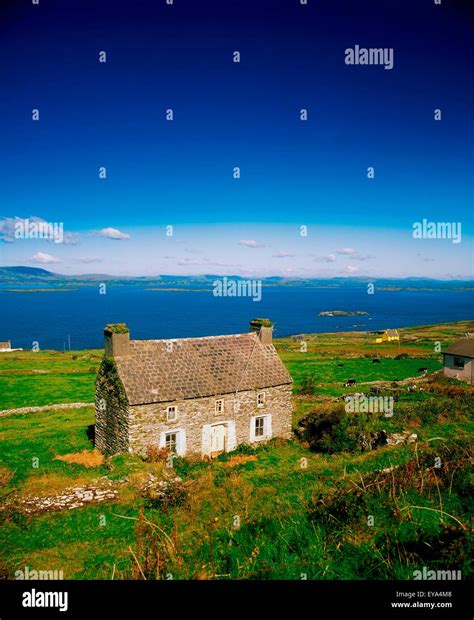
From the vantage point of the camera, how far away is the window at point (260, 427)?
27.5 meters

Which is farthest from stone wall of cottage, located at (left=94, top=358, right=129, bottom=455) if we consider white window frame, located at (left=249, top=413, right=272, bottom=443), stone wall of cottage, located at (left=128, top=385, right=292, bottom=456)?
white window frame, located at (left=249, top=413, right=272, bottom=443)

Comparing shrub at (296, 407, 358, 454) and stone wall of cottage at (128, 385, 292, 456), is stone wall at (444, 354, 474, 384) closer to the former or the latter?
shrub at (296, 407, 358, 454)

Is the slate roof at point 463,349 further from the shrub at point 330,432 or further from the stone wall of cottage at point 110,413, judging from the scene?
the stone wall of cottage at point 110,413

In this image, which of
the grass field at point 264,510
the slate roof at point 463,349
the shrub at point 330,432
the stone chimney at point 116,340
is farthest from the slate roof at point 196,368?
the slate roof at point 463,349

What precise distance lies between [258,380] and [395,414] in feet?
33.7

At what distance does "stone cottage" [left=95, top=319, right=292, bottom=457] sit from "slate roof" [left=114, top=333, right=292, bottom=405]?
0.06 metres

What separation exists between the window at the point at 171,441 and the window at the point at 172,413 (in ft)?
3.07

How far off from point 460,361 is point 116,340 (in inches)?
1674

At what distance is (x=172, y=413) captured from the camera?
24266mm

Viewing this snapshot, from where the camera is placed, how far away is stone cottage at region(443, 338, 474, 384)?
154 feet

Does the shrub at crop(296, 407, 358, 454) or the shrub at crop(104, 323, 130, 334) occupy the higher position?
the shrub at crop(104, 323, 130, 334)

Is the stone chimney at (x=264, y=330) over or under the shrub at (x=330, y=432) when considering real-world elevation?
over

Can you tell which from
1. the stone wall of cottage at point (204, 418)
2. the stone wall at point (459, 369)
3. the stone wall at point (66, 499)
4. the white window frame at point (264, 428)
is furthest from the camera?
the stone wall at point (459, 369)

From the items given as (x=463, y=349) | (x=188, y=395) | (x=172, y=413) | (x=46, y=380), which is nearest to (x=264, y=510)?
(x=172, y=413)
